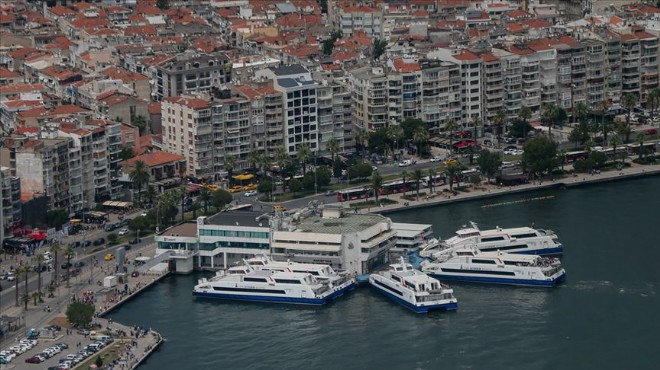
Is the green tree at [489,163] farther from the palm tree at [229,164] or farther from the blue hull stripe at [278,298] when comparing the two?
the blue hull stripe at [278,298]

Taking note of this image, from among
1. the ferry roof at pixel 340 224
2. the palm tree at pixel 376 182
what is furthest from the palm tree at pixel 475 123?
the ferry roof at pixel 340 224

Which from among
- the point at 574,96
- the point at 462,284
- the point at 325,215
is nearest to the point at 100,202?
the point at 325,215

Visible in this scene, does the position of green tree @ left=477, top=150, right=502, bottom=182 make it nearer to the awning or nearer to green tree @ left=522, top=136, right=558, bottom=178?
A: green tree @ left=522, top=136, right=558, bottom=178

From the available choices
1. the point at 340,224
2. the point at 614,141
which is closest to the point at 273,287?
the point at 340,224

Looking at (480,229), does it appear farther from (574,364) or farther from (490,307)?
(574,364)

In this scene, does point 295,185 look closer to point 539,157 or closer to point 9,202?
point 539,157

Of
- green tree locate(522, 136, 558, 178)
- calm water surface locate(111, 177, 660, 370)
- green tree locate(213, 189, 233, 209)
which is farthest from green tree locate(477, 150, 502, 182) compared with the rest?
green tree locate(213, 189, 233, 209)
